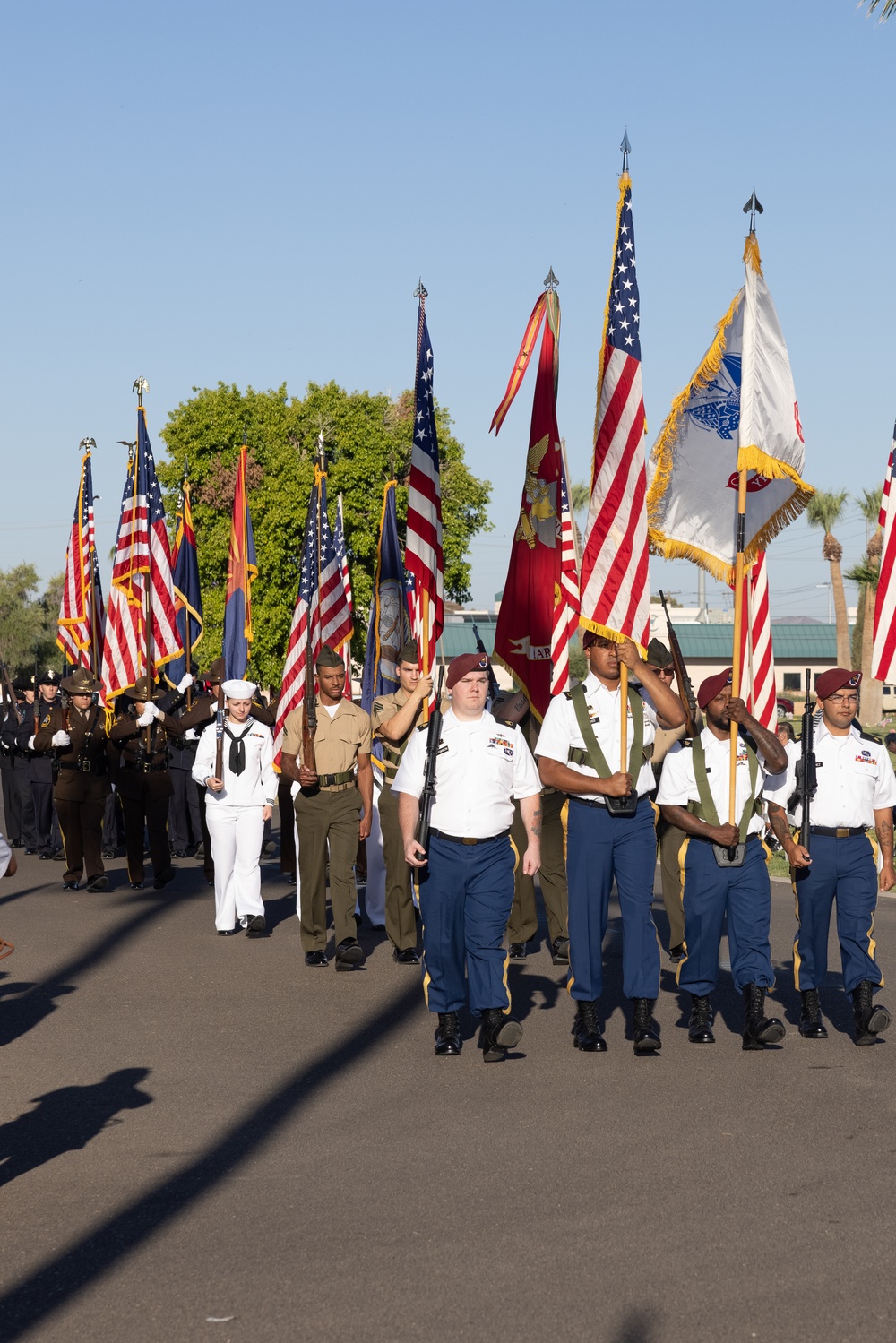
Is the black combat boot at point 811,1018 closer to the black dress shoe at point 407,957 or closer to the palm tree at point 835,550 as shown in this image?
the black dress shoe at point 407,957

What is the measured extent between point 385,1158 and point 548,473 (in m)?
5.96

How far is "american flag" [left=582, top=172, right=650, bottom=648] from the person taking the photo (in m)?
8.71

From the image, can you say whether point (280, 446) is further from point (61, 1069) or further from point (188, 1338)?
point (188, 1338)

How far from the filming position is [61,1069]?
740cm

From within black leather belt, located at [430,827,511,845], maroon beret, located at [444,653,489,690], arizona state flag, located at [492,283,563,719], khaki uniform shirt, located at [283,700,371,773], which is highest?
arizona state flag, located at [492,283,563,719]

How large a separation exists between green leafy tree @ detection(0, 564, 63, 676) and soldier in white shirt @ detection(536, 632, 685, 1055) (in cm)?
7406

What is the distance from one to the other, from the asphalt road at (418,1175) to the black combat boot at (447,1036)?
0.48 ft

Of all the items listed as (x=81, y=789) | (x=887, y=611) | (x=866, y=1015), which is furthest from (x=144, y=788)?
(x=866, y=1015)

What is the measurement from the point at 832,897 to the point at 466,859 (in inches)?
75.2

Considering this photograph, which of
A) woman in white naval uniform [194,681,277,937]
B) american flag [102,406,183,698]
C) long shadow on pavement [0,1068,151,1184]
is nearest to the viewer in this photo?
long shadow on pavement [0,1068,151,1184]

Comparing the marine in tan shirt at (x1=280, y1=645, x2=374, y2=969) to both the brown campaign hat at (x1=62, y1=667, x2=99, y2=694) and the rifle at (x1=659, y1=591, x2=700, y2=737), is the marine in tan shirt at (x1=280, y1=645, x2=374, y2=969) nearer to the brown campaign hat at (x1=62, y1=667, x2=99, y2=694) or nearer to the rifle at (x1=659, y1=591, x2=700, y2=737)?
the rifle at (x1=659, y1=591, x2=700, y2=737)

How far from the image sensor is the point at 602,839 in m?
7.84

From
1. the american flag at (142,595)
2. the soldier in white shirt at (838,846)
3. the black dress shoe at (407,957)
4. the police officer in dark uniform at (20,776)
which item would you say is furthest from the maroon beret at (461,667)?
the police officer in dark uniform at (20,776)

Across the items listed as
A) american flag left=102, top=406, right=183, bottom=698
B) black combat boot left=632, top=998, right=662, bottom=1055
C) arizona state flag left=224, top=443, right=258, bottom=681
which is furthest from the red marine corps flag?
american flag left=102, top=406, right=183, bottom=698
